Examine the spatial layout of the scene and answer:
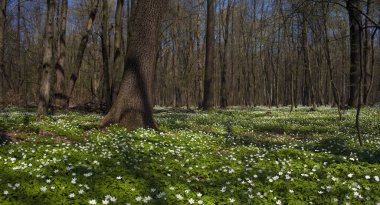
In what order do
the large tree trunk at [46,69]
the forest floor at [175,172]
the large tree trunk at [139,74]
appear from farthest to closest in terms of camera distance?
the large tree trunk at [46,69] → the large tree trunk at [139,74] → the forest floor at [175,172]

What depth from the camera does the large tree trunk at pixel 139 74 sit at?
12547mm

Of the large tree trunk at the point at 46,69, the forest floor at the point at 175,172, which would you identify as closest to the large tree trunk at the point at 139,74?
the forest floor at the point at 175,172

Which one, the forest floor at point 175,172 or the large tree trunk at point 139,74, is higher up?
the large tree trunk at point 139,74

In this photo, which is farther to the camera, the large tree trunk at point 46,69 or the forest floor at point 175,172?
the large tree trunk at point 46,69

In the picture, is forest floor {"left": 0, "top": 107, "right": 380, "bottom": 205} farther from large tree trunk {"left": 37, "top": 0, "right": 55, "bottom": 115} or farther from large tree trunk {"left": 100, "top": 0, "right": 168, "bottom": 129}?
large tree trunk {"left": 37, "top": 0, "right": 55, "bottom": 115}

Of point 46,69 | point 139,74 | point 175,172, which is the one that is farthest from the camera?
point 46,69

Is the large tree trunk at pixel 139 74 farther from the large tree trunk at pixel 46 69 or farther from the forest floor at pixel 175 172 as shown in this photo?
the large tree trunk at pixel 46 69

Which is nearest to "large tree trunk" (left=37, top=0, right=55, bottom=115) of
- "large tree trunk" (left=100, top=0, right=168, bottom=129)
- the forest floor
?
the forest floor

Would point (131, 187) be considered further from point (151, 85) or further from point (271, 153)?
point (151, 85)

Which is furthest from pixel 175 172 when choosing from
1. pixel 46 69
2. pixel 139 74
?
pixel 46 69

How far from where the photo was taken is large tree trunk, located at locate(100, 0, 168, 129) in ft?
41.2

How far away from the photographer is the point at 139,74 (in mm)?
12766

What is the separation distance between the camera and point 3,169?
6.48 meters

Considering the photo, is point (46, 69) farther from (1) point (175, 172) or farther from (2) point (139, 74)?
(1) point (175, 172)
